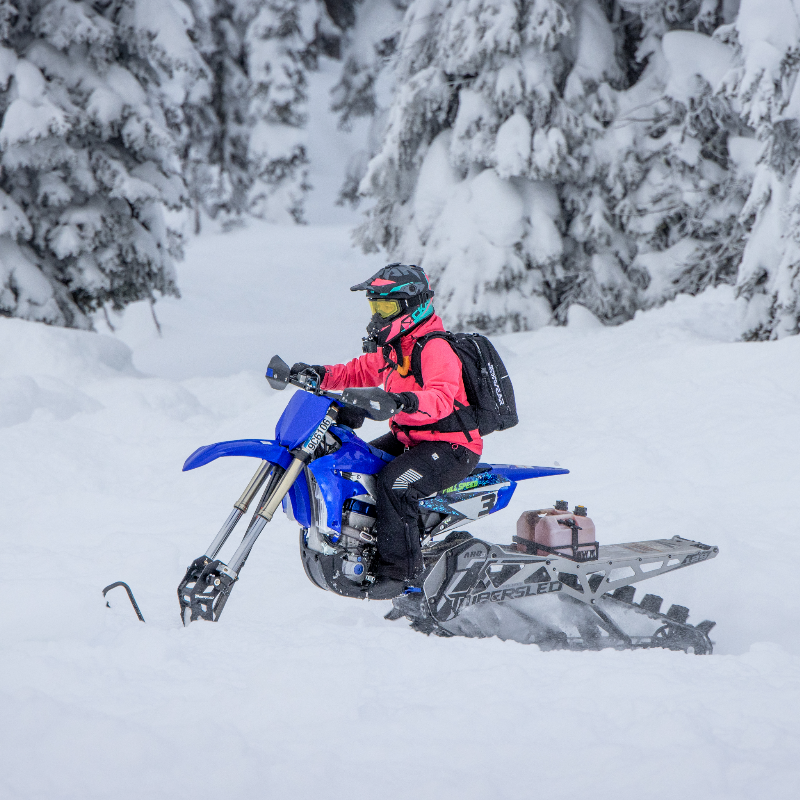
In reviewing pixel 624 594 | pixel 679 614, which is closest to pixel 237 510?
pixel 624 594

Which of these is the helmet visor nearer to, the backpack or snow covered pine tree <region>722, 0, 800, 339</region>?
the backpack

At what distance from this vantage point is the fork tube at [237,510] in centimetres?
357

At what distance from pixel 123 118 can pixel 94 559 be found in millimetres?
7951

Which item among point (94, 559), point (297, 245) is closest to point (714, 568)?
point (94, 559)

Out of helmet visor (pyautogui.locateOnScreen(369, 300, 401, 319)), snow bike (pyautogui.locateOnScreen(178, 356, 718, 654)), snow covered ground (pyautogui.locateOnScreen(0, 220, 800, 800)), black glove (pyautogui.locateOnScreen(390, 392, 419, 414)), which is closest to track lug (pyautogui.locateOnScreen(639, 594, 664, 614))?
snow bike (pyautogui.locateOnScreen(178, 356, 718, 654))

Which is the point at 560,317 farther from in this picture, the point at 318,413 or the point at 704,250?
the point at 318,413

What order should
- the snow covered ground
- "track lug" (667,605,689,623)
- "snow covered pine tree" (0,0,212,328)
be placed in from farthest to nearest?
1. "snow covered pine tree" (0,0,212,328)
2. "track lug" (667,605,689,623)
3. the snow covered ground

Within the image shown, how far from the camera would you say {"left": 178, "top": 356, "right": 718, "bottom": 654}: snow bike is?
3.58 metres

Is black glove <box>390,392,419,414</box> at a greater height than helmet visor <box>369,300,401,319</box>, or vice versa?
helmet visor <box>369,300,401,319</box>

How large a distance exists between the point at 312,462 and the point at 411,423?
0.59 m

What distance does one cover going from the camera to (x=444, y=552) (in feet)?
13.6

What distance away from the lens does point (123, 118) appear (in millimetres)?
10953

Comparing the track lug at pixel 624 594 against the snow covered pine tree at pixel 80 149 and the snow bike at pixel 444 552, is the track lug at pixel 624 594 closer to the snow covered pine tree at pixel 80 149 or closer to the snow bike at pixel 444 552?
the snow bike at pixel 444 552

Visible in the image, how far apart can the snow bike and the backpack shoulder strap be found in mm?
349
